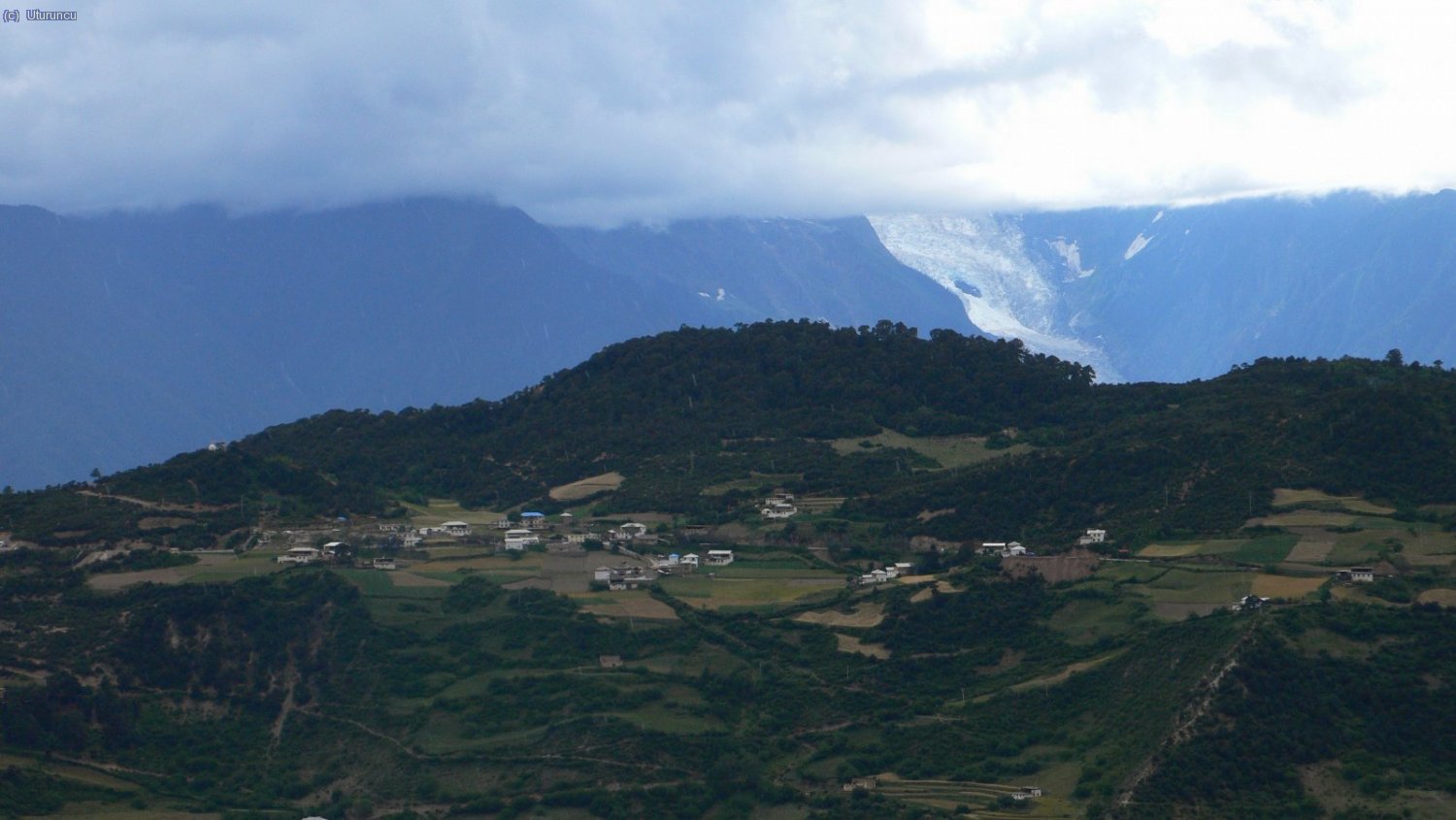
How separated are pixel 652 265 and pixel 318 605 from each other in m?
100

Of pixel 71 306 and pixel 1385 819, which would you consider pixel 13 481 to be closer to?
pixel 71 306

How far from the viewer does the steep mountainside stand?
158500mm

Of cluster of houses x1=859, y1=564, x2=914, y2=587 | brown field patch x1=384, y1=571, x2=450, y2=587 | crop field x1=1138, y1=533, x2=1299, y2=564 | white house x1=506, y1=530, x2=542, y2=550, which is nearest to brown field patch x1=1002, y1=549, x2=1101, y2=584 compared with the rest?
crop field x1=1138, y1=533, x2=1299, y2=564

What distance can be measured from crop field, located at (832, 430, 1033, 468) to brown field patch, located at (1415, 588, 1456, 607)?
27.9 meters

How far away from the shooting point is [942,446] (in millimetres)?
96500

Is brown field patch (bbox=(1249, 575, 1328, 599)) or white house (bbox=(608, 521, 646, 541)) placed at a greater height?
white house (bbox=(608, 521, 646, 541))

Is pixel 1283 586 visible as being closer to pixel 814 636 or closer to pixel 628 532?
pixel 814 636

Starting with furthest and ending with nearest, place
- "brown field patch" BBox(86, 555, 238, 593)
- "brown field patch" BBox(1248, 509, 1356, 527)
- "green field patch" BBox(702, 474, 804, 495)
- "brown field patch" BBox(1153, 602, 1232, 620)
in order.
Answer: "green field patch" BBox(702, 474, 804, 495) < "brown field patch" BBox(86, 555, 238, 593) < "brown field patch" BBox(1248, 509, 1356, 527) < "brown field patch" BBox(1153, 602, 1232, 620)

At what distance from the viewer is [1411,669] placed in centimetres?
6094

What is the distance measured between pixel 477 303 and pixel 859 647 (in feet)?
295

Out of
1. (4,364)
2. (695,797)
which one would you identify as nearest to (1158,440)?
(695,797)

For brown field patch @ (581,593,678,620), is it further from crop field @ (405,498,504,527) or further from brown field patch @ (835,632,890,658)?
crop field @ (405,498,504,527)

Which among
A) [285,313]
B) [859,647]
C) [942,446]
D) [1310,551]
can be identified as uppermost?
[285,313]

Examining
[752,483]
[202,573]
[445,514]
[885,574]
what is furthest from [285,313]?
[885,574]
